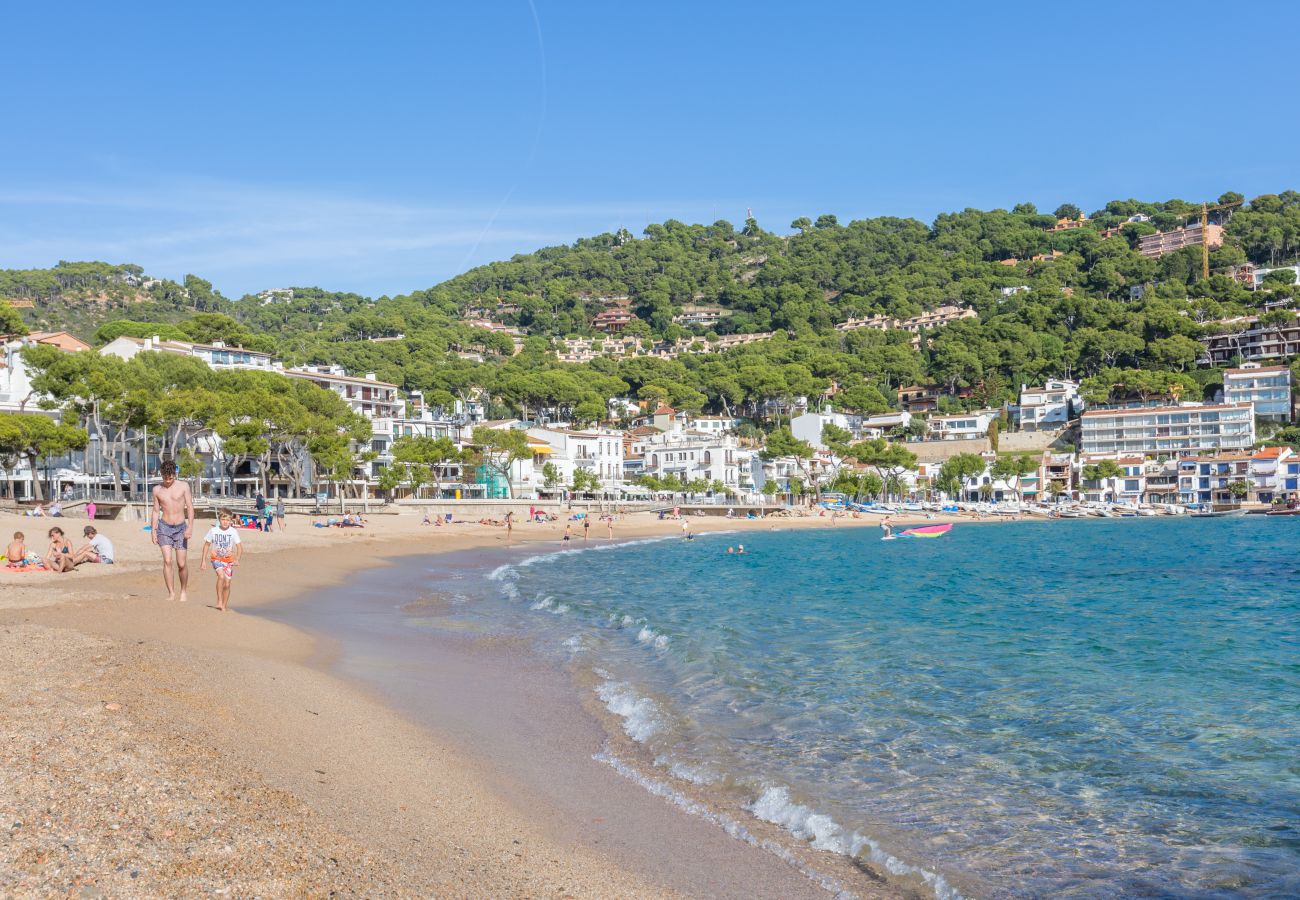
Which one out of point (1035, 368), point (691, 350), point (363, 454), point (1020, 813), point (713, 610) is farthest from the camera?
point (691, 350)

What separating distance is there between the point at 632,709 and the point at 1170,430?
378 feet

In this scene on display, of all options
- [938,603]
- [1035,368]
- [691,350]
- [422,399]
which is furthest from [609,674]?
[691,350]

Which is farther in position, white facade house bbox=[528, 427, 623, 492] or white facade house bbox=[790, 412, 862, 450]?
white facade house bbox=[790, 412, 862, 450]

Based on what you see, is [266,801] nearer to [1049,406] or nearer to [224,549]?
[224,549]

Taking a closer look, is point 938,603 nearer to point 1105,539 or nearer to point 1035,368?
point 1105,539

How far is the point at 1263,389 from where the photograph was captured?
11344 centimetres

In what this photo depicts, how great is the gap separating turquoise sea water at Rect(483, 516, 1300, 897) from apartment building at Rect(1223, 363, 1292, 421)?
325 feet

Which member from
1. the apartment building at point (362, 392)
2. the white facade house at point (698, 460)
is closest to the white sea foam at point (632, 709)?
the apartment building at point (362, 392)

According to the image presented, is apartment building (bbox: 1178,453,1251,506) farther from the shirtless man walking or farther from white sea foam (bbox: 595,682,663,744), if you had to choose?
the shirtless man walking

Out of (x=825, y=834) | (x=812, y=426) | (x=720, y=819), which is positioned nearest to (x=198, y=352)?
(x=812, y=426)

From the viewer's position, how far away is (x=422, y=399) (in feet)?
362

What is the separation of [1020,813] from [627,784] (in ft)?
9.92

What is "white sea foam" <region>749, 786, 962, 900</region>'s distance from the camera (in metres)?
6.52

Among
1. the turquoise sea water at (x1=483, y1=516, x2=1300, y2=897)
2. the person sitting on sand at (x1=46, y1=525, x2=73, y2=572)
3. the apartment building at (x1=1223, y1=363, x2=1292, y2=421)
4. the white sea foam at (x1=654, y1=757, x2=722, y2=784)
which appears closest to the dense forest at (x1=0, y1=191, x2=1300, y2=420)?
the apartment building at (x1=1223, y1=363, x2=1292, y2=421)
